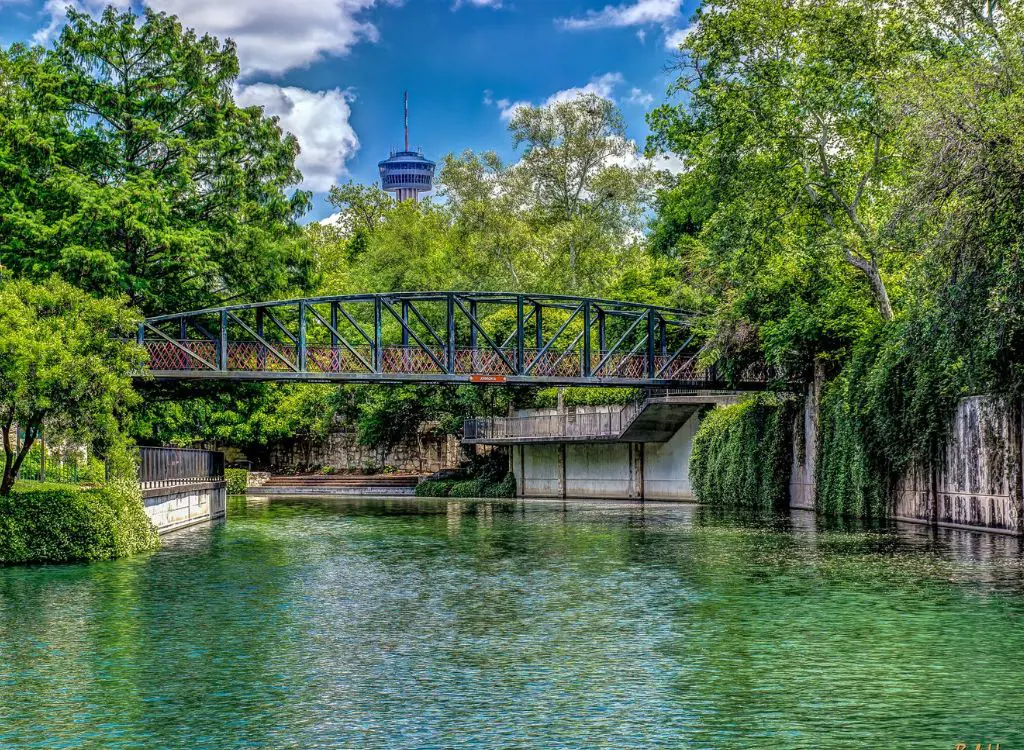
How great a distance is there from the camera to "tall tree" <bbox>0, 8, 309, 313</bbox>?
35.5m

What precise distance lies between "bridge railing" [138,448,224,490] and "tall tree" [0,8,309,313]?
5384mm

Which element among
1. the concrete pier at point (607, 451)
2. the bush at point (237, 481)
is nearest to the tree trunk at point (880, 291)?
the concrete pier at point (607, 451)

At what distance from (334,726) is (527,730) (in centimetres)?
158

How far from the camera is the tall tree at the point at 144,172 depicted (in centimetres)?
3550

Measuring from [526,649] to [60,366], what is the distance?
40.9 feet

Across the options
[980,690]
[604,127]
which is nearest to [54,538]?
[980,690]

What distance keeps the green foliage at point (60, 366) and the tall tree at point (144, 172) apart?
1120 centimetres

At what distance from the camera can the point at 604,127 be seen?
6694 cm

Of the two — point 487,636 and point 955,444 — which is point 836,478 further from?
point 487,636

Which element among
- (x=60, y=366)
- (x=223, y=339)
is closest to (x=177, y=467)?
(x=223, y=339)

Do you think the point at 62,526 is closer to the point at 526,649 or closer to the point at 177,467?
the point at 177,467

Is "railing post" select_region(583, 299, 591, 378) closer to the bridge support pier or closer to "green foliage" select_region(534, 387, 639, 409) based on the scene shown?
the bridge support pier

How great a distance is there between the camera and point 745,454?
4166 cm

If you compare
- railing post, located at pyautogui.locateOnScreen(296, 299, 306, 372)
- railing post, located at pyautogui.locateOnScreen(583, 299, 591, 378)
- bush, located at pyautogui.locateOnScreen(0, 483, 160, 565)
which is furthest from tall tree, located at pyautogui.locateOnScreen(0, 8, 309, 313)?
bush, located at pyautogui.locateOnScreen(0, 483, 160, 565)
